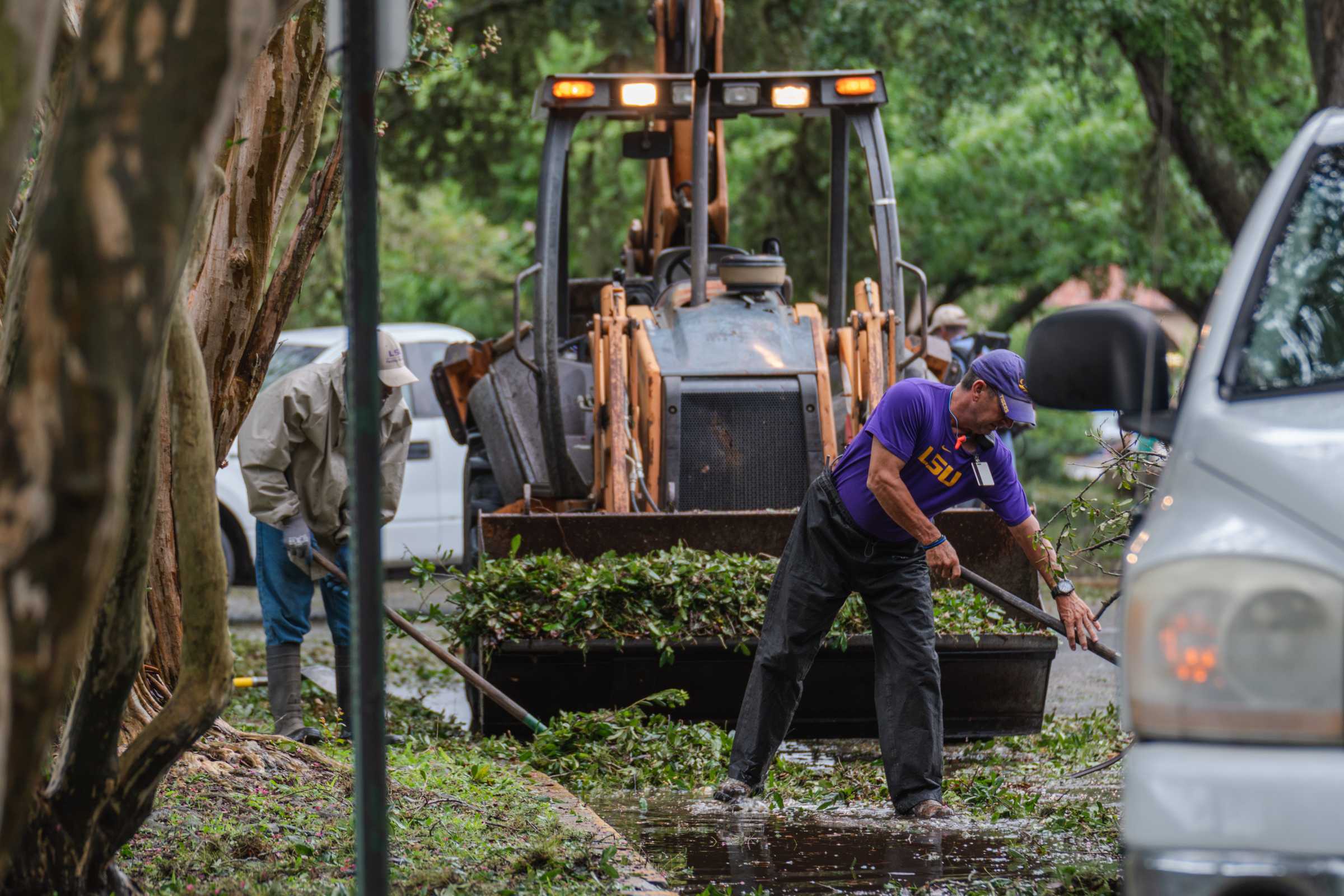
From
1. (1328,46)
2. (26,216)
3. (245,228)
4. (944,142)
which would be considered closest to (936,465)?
(245,228)

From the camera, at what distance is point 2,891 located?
404 cm

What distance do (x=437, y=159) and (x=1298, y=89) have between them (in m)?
9.10

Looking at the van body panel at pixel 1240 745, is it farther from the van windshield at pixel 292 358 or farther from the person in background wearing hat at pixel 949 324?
the van windshield at pixel 292 358

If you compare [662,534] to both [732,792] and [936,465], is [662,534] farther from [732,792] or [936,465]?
[936,465]

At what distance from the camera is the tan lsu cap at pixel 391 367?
25.5 ft

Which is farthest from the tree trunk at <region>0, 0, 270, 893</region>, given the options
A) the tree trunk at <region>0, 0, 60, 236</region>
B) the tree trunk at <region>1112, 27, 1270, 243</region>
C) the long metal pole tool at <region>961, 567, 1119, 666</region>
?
the tree trunk at <region>1112, 27, 1270, 243</region>

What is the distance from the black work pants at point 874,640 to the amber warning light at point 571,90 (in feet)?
11.5

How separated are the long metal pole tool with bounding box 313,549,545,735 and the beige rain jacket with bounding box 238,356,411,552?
0.80 ft

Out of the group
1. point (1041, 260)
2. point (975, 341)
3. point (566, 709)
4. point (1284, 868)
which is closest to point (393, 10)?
point (1284, 868)

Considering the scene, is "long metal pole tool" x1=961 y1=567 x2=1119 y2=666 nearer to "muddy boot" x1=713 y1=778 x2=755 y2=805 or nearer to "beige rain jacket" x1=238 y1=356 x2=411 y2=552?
"muddy boot" x1=713 y1=778 x2=755 y2=805

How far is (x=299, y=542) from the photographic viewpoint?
770cm

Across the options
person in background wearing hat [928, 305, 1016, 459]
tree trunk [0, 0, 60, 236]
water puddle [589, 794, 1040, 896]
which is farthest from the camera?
person in background wearing hat [928, 305, 1016, 459]

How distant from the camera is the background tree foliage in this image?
14695mm

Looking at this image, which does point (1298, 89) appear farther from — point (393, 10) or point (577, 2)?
A: point (393, 10)
